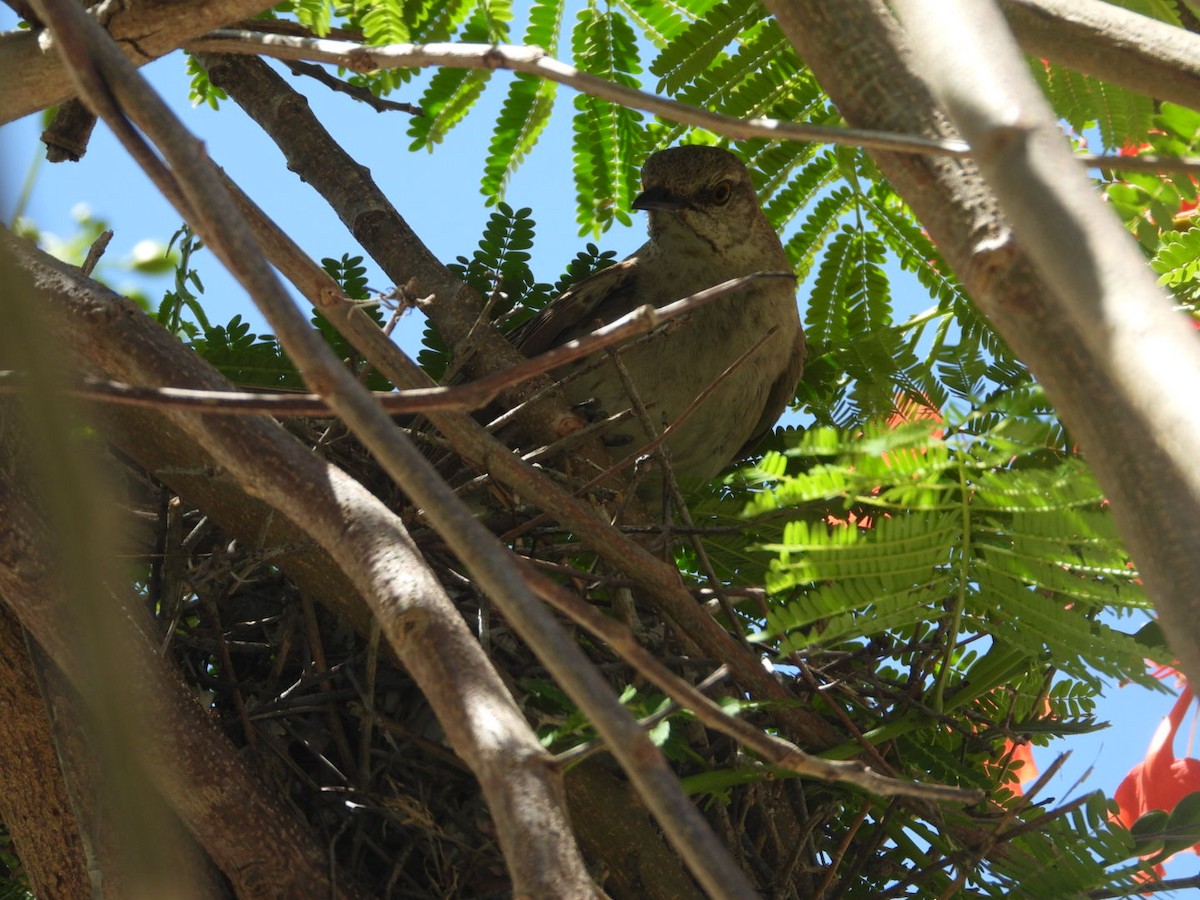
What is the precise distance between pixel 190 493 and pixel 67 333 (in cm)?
66

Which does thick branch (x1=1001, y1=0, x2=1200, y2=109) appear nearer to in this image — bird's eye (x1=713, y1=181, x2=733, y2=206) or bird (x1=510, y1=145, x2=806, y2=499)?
bird (x1=510, y1=145, x2=806, y2=499)

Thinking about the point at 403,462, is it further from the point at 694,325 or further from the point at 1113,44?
the point at 694,325

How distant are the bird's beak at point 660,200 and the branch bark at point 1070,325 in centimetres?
274

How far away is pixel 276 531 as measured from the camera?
116 inches

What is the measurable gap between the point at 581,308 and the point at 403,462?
2960 millimetres

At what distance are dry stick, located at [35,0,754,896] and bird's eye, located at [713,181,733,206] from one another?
321 centimetres

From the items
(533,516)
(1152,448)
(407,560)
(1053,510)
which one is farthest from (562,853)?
(533,516)

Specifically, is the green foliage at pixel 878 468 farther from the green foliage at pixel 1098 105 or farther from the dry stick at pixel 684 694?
the dry stick at pixel 684 694

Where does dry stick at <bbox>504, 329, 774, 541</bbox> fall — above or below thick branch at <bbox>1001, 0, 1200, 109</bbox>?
above

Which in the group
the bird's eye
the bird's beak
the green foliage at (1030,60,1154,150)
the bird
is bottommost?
the green foliage at (1030,60,1154,150)

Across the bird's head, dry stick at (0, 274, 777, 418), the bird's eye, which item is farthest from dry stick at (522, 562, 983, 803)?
the bird's eye

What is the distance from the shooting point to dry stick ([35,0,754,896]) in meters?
1.23

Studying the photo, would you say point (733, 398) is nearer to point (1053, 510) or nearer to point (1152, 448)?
point (1053, 510)

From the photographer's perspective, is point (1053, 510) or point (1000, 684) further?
point (1000, 684)
